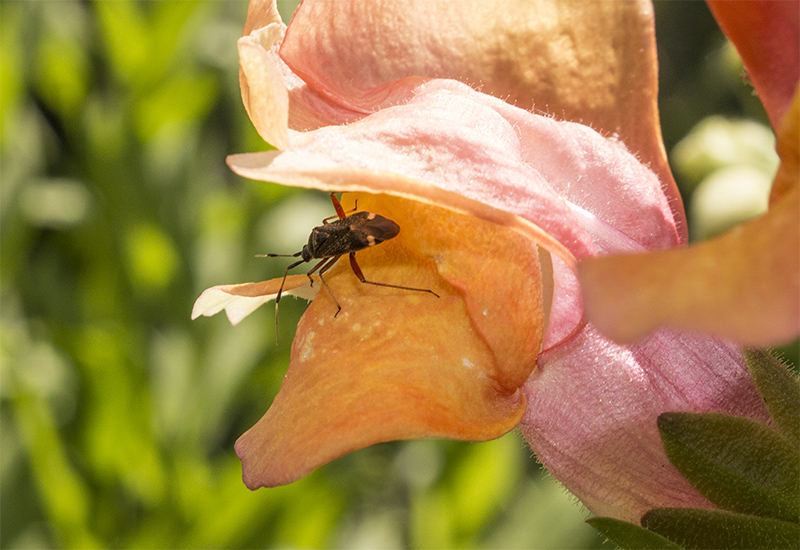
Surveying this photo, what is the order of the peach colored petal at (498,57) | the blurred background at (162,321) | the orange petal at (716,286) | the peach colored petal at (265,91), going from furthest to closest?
the blurred background at (162,321), the peach colored petal at (498,57), the peach colored petal at (265,91), the orange petal at (716,286)

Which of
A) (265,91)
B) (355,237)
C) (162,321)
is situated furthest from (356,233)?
(162,321)

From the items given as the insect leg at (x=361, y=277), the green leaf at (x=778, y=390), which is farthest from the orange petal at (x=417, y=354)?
the green leaf at (x=778, y=390)

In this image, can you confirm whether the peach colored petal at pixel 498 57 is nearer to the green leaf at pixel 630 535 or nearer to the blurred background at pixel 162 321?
the green leaf at pixel 630 535

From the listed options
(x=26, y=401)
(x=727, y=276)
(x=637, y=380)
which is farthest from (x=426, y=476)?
(x=727, y=276)

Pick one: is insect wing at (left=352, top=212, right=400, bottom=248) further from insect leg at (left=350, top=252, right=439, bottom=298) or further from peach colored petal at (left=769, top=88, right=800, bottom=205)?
peach colored petal at (left=769, top=88, right=800, bottom=205)

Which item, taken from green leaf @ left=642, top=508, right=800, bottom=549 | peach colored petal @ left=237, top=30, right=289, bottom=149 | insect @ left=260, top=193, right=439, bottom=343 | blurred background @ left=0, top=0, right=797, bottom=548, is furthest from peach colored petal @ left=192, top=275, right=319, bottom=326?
blurred background @ left=0, top=0, right=797, bottom=548

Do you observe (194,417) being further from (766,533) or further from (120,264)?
(766,533)

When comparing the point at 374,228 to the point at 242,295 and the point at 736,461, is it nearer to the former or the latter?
the point at 242,295
